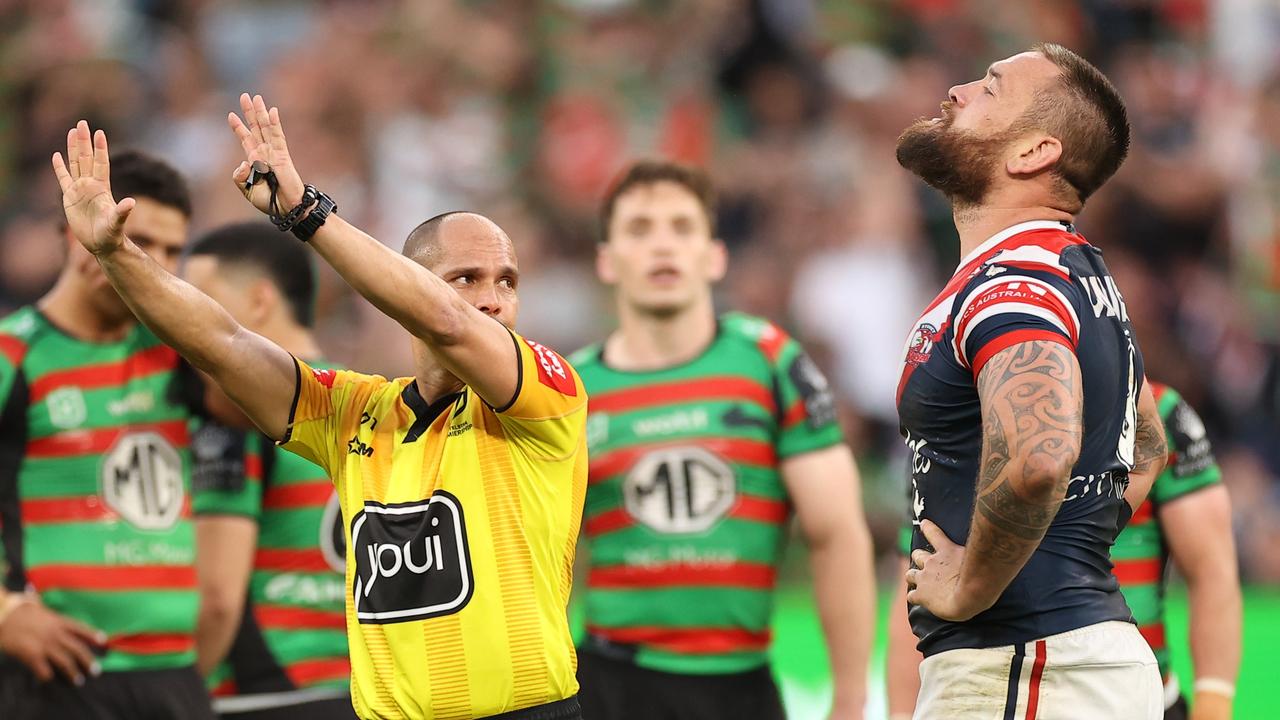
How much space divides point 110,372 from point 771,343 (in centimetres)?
249

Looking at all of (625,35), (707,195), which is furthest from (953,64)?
(707,195)

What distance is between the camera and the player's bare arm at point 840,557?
6.61m

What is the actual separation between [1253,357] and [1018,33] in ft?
11.8

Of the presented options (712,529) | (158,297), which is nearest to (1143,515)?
(712,529)

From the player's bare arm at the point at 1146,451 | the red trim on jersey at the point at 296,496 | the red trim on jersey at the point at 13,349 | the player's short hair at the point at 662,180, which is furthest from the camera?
the player's short hair at the point at 662,180

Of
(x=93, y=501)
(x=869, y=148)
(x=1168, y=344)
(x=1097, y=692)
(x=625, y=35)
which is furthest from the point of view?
(x=625, y=35)

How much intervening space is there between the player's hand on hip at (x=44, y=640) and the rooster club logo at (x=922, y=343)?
3008 millimetres

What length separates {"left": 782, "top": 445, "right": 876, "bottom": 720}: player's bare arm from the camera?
21.7 feet

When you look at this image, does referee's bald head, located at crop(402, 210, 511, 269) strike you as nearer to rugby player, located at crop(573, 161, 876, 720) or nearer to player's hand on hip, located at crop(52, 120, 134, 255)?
player's hand on hip, located at crop(52, 120, 134, 255)

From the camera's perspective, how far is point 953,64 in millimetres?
15102

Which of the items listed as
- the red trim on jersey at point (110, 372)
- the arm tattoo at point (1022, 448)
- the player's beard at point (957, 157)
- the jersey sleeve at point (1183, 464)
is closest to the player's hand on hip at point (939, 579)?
the arm tattoo at point (1022, 448)

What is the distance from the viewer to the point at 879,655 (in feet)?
35.1

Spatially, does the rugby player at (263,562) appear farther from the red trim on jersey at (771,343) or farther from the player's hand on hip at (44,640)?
the red trim on jersey at (771,343)

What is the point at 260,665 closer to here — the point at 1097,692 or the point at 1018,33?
the point at 1097,692
